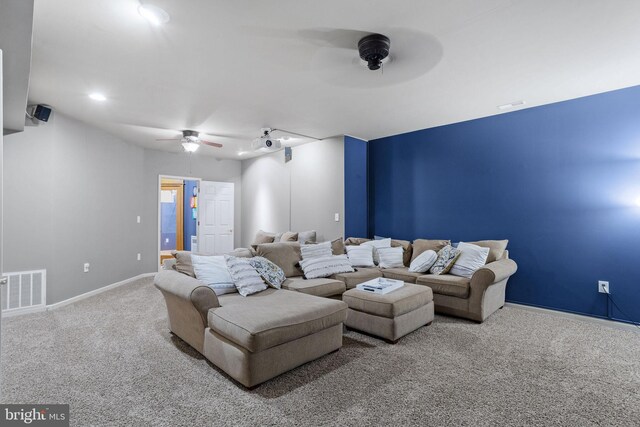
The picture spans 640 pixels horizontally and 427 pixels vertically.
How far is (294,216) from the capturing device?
6.38m

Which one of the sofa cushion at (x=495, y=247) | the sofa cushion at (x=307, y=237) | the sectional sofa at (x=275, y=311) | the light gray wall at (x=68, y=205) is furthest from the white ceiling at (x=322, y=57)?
the sofa cushion at (x=307, y=237)

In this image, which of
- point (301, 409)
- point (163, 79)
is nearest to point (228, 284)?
point (301, 409)

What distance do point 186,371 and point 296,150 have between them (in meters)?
4.57

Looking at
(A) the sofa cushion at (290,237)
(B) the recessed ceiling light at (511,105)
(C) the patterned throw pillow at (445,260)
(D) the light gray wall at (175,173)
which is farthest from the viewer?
(D) the light gray wall at (175,173)

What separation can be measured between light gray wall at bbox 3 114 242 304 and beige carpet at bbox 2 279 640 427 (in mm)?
1114

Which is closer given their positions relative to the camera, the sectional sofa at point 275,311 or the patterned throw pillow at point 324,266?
the sectional sofa at point 275,311

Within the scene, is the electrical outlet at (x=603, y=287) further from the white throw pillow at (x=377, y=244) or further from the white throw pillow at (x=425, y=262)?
the white throw pillow at (x=377, y=244)

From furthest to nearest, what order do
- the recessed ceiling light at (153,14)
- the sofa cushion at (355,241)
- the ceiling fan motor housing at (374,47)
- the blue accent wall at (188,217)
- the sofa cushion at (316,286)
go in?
the blue accent wall at (188,217) → the sofa cushion at (355,241) → the sofa cushion at (316,286) → the ceiling fan motor housing at (374,47) → the recessed ceiling light at (153,14)

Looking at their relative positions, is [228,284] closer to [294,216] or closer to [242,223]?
[294,216]

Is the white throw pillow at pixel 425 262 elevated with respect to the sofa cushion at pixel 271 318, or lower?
elevated

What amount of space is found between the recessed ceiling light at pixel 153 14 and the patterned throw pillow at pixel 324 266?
111 inches

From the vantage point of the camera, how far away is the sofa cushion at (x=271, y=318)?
2252 mm

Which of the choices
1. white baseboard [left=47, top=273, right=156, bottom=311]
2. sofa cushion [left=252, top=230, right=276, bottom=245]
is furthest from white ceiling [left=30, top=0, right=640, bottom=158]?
white baseboard [left=47, top=273, right=156, bottom=311]

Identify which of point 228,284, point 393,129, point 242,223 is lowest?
point 228,284
